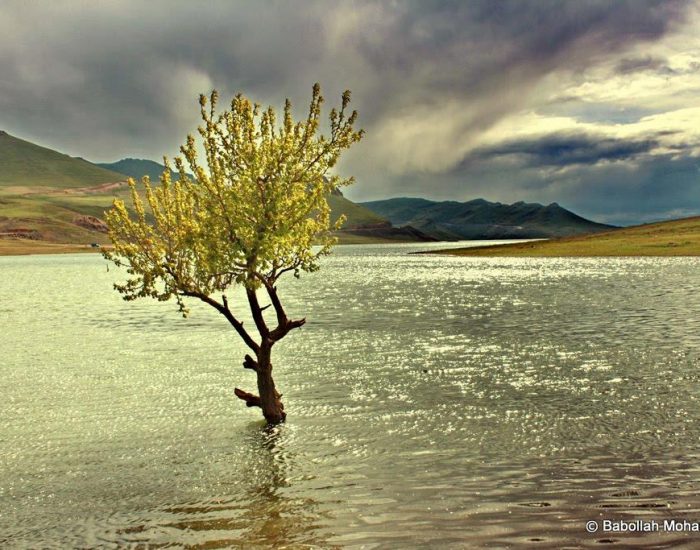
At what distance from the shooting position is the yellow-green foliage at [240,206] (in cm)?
2683

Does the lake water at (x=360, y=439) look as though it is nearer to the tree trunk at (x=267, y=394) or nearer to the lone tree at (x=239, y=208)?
the tree trunk at (x=267, y=394)

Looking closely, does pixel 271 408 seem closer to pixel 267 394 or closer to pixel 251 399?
pixel 267 394

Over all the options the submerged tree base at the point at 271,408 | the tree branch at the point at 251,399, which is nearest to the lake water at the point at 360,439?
the submerged tree base at the point at 271,408

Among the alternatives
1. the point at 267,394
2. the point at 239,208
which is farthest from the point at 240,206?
the point at 267,394

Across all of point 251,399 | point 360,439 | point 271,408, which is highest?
point 251,399

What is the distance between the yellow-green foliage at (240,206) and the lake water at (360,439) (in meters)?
7.70

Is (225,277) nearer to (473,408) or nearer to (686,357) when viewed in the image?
(473,408)

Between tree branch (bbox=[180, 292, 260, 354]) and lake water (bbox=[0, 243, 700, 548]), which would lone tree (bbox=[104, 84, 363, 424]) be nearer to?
tree branch (bbox=[180, 292, 260, 354])

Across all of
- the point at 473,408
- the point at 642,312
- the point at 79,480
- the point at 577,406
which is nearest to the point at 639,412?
the point at 577,406

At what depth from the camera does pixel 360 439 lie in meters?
26.6

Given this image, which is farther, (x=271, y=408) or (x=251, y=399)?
(x=251, y=399)

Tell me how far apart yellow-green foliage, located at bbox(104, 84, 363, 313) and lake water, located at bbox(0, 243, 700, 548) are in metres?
7.70

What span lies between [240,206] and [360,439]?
11489 millimetres

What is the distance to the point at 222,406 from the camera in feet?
110
